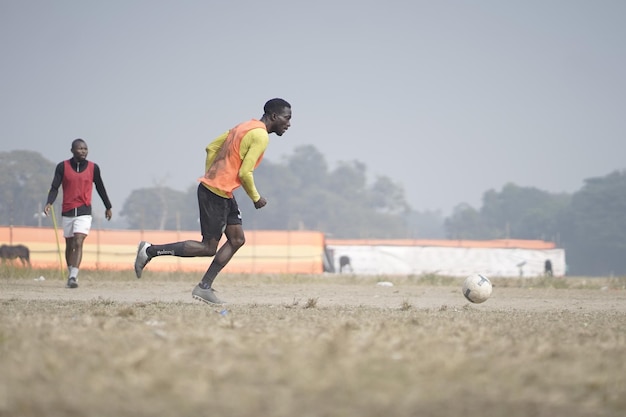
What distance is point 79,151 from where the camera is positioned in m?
12.4

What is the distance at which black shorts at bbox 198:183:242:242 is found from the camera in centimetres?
850

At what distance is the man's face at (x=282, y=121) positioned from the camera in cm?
866

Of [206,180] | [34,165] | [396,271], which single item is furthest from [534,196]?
[206,180]

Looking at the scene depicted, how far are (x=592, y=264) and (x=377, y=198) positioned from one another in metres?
92.8

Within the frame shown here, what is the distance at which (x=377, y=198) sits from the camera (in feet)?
635

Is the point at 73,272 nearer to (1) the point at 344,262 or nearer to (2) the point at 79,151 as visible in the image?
(2) the point at 79,151

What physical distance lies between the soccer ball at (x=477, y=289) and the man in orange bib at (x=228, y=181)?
289cm

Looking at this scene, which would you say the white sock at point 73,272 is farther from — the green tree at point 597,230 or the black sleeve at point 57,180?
the green tree at point 597,230

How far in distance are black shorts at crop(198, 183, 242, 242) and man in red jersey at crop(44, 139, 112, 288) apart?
425 centimetres

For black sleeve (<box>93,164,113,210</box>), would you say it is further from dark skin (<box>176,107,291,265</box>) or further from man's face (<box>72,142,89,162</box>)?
dark skin (<box>176,107,291,265</box>)

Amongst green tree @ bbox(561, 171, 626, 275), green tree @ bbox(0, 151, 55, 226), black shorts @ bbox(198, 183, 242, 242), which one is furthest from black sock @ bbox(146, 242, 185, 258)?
green tree @ bbox(561, 171, 626, 275)

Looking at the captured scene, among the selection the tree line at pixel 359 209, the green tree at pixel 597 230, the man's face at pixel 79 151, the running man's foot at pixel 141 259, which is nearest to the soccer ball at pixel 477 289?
the running man's foot at pixel 141 259

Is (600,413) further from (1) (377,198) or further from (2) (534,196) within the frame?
(1) (377,198)

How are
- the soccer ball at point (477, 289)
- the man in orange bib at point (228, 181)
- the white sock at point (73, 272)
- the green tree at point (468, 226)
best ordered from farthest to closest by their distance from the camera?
1. the green tree at point (468, 226)
2. the white sock at point (73, 272)
3. the soccer ball at point (477, 289)
4. the man in orange bib at point (228, 181)
